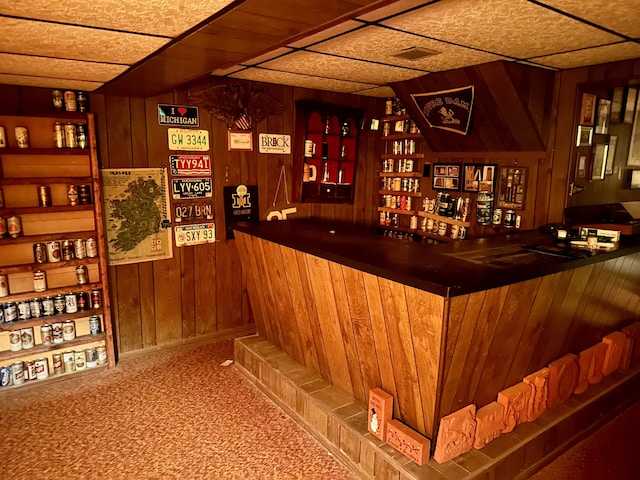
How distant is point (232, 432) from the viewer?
8.29 ft

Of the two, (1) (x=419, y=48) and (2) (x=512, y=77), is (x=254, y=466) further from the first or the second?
(2) (x=512, y=77)

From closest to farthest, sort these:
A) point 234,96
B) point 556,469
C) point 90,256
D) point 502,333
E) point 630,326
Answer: point 502,333
point 556,469
point 630,326
point 90,256
point 234,96

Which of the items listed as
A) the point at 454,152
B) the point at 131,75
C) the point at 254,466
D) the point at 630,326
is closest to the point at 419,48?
the point at 454,152

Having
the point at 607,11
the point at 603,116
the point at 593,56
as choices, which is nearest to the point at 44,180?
the point at 607,11

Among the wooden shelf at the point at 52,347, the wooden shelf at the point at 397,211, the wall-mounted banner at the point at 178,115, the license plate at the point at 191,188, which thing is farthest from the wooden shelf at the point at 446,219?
the wooden shelf at the point at 52,347

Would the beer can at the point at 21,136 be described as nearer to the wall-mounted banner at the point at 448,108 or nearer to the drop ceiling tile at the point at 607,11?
the wall-mounted banner at the point at 448,108

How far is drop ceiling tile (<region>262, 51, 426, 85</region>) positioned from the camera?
276 centimetres

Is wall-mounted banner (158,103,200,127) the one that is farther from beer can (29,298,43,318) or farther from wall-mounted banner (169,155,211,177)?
beer can (29,298,43,318)

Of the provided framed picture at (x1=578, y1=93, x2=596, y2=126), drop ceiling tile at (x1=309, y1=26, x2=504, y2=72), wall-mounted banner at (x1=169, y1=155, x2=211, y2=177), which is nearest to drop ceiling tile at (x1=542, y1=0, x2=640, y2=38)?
drop ceiling tile at (x1=309, y1=26, x2=504, y2=72)

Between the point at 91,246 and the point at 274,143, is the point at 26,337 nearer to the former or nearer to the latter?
the point at 91,246

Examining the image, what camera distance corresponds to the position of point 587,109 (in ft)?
9.65

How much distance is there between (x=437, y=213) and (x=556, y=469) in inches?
87.3

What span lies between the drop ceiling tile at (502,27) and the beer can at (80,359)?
298 centimetres

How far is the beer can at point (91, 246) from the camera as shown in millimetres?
3123
